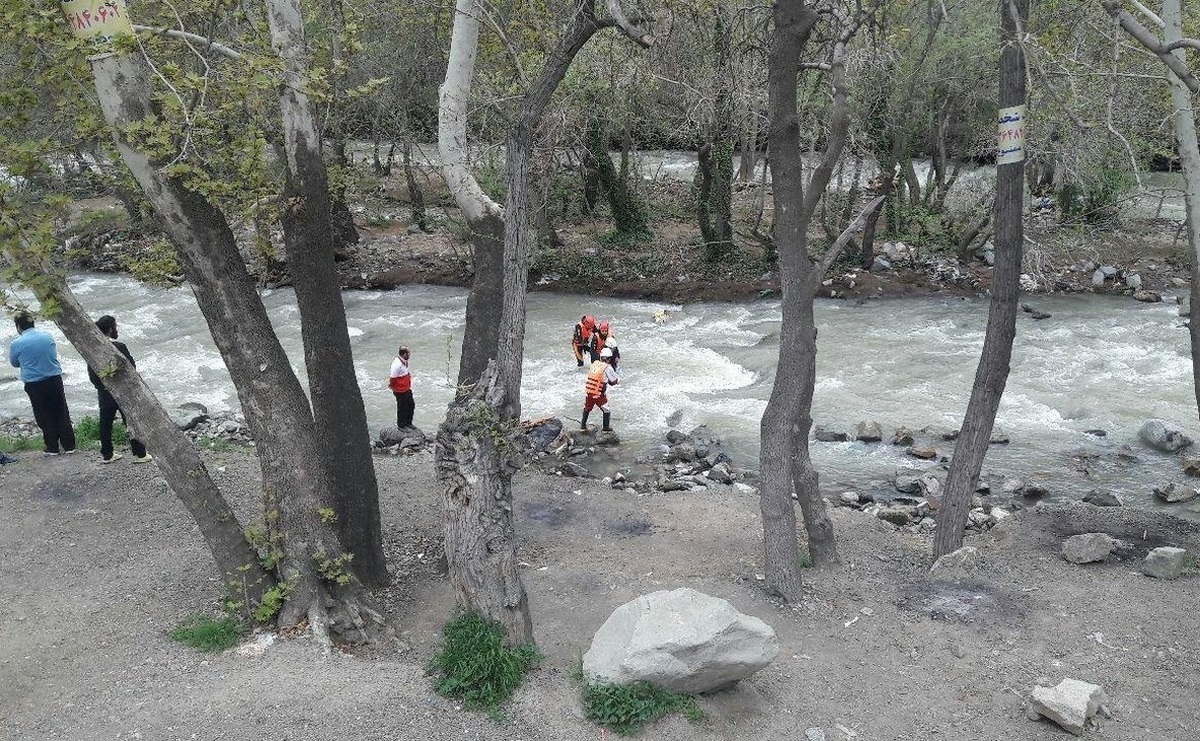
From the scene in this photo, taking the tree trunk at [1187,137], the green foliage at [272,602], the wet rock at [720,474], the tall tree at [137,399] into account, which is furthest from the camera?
the wet rock at [720,474]

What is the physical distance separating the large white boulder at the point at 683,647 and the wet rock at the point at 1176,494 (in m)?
8.37

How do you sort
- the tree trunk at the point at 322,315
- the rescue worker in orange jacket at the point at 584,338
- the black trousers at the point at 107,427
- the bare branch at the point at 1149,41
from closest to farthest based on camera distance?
the bare branch at the point at 1149,41 → the tree trunk at the point at 322,315 → the black trousers at the point at 107,427 → the rescue worker in orange jacket at the point at 584,338

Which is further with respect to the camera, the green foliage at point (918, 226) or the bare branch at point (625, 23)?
the green foliage at point (918, 226)

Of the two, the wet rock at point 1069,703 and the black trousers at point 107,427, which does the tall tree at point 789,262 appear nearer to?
the wet rock at point 1069,703

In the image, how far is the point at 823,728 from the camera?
247 inches

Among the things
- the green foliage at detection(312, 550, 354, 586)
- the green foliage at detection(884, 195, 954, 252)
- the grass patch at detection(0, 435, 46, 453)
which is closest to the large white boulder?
the green foliage at detection(312, 550, 354, 586)

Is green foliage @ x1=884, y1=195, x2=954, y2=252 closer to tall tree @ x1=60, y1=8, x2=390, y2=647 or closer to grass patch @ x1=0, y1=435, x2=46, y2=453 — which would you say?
grass patch @ x1=0, y1=435, x2=46, y2=453

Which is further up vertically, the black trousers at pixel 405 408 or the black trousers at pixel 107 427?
the black trousers at pixel 107 427

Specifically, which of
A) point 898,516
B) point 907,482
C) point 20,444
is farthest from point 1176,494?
point 20,444

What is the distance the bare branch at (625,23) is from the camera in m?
6.71

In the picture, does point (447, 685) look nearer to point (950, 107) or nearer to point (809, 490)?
point (809, 490)

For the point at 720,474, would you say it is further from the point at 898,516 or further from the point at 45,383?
the point at 45,383

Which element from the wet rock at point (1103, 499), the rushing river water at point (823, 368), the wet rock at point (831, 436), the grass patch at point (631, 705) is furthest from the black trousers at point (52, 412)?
the wet rock at point (1103, 499)

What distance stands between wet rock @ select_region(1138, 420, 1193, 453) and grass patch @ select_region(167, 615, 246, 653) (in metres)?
12.8
